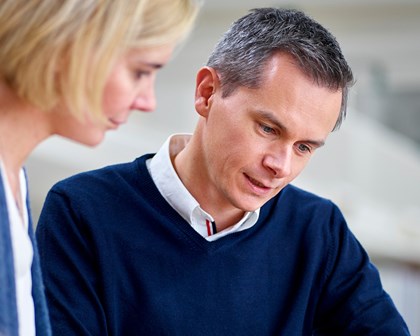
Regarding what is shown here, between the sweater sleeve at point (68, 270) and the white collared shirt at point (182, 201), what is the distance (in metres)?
0.17

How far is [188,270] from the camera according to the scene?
56.2 inches

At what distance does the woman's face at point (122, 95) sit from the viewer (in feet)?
3.19

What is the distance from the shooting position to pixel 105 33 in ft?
3.06

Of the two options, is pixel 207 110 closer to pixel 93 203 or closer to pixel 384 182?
pixel 93 203

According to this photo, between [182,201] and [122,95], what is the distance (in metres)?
→ 0.51

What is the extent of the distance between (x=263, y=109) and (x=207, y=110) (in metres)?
0.15

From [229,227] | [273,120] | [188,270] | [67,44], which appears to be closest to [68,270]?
[188,270]

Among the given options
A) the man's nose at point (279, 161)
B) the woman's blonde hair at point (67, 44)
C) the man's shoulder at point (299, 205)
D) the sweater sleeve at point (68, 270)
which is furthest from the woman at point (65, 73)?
the man's shoulder at point (299, 205)

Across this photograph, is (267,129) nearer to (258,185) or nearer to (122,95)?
(258,185)

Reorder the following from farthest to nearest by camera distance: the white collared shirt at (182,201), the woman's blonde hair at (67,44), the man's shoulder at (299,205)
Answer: the man's shoulder at (299,205), the white collared shirt at (182,201), the woman's blonde hair at (67,44)

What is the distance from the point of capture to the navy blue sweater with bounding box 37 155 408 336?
1368 millimetres

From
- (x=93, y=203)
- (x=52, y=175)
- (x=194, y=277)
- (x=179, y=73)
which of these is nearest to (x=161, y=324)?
(x=194, y=277)

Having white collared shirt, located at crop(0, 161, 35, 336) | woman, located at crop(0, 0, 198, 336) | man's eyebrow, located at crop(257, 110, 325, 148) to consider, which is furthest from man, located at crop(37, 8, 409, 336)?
woman, located at crop(0, 0, 198, 336)

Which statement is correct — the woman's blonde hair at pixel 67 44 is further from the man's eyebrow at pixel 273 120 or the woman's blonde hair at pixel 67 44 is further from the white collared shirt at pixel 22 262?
the man's eyebrow at pixel 273 120
